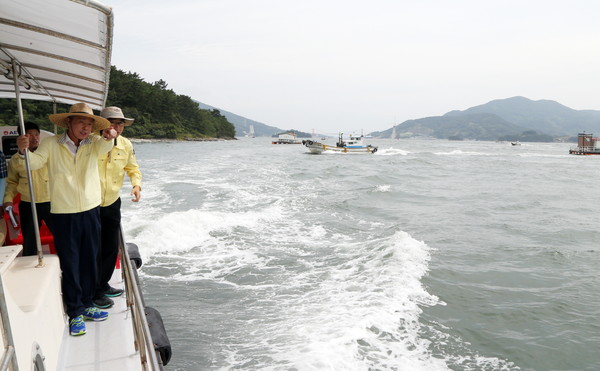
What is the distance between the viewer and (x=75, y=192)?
10.5ft

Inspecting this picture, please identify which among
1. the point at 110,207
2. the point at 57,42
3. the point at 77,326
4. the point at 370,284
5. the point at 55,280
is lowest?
the point at 370,284

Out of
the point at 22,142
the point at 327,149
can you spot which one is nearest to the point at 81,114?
the point at 22,142

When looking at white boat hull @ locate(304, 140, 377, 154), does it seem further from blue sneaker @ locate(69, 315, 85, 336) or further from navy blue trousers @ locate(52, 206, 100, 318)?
blue sneaker @ locate(69, 315, 85, 336)

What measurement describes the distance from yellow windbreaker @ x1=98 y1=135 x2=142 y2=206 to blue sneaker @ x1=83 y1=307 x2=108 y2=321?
37.3 inches

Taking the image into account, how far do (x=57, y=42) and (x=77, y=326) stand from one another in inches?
87.0

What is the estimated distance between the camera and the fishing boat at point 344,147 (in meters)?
54.8

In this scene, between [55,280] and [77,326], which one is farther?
[77,326]

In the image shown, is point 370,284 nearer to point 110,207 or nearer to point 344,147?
point 110,207

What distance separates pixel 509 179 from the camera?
2692 cm

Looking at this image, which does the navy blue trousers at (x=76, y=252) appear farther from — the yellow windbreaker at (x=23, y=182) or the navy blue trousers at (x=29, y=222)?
the yellow windbreaker at (x=23, y=182)

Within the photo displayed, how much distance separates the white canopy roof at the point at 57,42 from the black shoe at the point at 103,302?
211 cm

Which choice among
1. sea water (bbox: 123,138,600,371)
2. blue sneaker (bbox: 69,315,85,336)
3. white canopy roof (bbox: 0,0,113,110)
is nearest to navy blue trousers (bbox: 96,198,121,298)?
blue sneaker (bbox: 69,315,85,336)

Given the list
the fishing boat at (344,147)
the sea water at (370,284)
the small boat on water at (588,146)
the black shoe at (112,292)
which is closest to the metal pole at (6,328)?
the black shoe at (112,292)

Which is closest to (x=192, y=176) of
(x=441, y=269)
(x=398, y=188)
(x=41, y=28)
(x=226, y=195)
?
(x=226, y=195)
